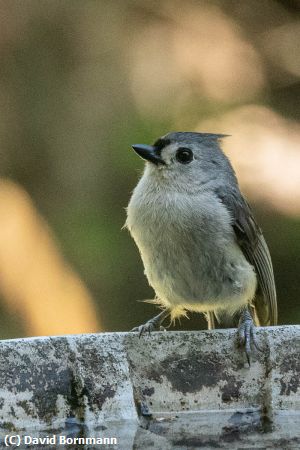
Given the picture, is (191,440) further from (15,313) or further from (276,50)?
(276,50)

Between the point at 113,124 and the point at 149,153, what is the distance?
7.66ft

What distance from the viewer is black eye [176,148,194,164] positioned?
4281 millimetres

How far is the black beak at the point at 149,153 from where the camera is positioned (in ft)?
13.9

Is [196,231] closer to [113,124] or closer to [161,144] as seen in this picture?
[161,144]

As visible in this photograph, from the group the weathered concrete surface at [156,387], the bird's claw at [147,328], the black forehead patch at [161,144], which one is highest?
the black forehead patch at [161,144]

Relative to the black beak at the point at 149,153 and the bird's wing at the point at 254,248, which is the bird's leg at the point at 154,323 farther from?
the black beak at the point at 149,153

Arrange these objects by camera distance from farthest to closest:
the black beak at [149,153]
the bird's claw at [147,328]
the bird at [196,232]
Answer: the black beak at [149,153], the bird at [196,232], the bird's claw at [147,328]

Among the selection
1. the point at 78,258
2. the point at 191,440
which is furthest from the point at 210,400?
the point at 78,258

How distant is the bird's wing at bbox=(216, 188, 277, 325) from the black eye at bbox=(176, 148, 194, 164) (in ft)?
0.68

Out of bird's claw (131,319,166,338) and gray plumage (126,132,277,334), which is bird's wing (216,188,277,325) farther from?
bird's claw (131,319,166,338)

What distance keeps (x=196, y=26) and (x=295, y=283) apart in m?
2.04

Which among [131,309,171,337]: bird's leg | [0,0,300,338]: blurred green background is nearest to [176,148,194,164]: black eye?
[131,309,171,337]: bird's leg

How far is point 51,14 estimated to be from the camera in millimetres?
6695

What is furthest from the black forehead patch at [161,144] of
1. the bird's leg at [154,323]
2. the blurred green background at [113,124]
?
the blurred green background at [113,124]
